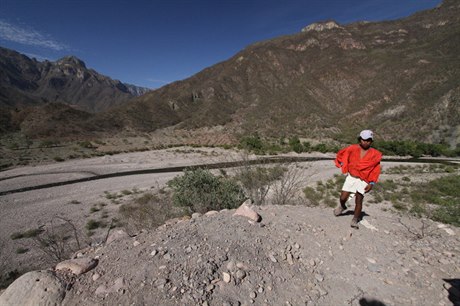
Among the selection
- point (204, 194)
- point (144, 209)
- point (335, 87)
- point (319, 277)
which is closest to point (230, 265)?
point (319, 277)

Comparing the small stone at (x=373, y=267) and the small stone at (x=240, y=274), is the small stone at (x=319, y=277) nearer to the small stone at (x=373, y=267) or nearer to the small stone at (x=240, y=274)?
the small stone at (x=373, y=267)

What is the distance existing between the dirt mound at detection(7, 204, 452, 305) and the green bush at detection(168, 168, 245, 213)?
238 centimetres

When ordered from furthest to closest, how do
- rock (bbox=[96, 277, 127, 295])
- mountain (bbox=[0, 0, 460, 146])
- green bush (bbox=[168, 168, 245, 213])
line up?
mountain (bbox=[0, 0, 460, 146]) → green bush (bbox=[168, 168, 245, 213]) → rock (bbox=[96, 277, 127, 295])

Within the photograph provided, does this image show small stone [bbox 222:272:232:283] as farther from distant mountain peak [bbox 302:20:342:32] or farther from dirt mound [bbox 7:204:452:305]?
distant mountain peak [bbox 302:20:342:32]

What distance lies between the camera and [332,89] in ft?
225

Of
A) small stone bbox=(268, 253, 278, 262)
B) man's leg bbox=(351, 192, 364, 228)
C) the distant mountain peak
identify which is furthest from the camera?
the distant mountain peak

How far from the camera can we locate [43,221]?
11875mm

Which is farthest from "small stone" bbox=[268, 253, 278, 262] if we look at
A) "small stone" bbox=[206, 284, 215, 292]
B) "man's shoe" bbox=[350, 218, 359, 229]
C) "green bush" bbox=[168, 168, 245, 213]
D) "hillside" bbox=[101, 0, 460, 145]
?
"hillside" bbox=[101, 0, 460, 145]

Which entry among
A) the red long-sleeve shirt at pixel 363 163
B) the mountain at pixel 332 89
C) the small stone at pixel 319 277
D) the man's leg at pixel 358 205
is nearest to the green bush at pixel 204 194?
the man's leg at pixel 358 205

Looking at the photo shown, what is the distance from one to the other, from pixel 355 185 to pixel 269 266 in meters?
2.57

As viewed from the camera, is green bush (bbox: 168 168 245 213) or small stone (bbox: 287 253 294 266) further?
green bush (bbox: 168 168 245 213)

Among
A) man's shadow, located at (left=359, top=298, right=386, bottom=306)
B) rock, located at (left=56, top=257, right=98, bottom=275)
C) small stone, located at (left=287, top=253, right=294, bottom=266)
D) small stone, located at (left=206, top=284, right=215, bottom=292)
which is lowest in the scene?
man's shadow, located at (left=359, top=298, right=386, bottom=306)

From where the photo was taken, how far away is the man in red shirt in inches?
181

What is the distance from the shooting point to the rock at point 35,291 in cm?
272
